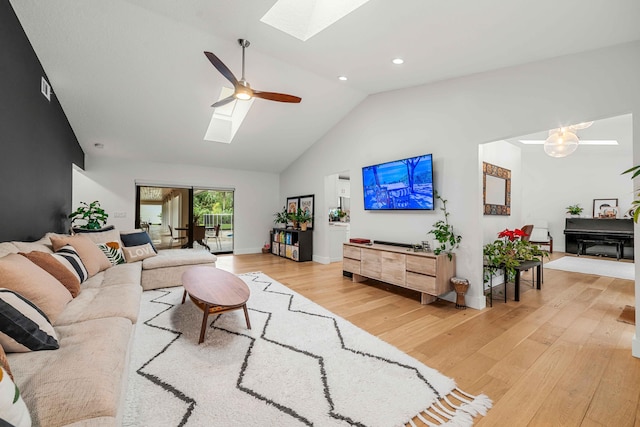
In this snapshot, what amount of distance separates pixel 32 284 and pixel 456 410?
2.50 m

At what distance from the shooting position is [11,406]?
2.52ft

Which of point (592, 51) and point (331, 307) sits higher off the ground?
point (592, 51)

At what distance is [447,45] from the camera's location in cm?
257

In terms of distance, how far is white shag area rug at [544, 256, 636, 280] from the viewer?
4.69 m

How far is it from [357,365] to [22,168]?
366cm

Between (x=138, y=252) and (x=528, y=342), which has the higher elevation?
(x=138, y=252)

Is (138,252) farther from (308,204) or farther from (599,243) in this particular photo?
(599,243)

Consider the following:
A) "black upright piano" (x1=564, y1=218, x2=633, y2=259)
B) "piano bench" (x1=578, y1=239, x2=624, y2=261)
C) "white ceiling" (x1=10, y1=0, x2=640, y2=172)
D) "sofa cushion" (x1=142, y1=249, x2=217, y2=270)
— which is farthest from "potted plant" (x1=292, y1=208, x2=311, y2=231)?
"piano bench" (x1=578, y1=239, x2=624, y2=261)

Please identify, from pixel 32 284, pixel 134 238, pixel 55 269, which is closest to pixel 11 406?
pixel 32 284

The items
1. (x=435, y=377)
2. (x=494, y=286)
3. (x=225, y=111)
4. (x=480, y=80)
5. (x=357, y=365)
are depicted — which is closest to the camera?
(x=435, y=377)

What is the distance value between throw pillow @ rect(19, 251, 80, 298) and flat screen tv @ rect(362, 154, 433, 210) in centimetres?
360

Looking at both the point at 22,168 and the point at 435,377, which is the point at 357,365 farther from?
the point at 22,168

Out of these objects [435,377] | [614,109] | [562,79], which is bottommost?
[435,377]

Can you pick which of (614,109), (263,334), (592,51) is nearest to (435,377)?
(263,334)
